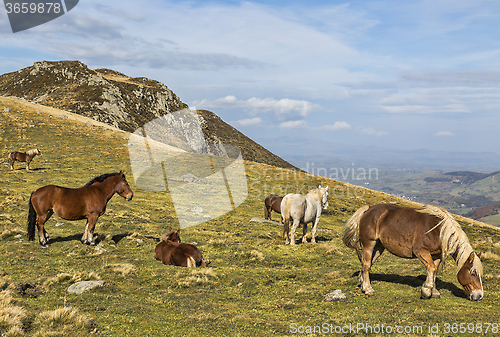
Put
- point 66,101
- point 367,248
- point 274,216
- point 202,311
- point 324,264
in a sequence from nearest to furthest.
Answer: point 202,311 → point 367,248 → point 324,264 → point 274,216 → point 66,101

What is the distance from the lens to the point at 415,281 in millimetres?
11805

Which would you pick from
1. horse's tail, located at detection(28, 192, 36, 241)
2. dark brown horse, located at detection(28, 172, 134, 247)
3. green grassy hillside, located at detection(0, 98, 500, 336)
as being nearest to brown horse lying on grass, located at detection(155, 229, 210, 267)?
green grassy hillside, located at detection(0, 98, 500, 336)

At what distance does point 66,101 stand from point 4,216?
74.2m

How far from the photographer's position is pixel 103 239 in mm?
17281

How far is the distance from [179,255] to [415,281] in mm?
9975

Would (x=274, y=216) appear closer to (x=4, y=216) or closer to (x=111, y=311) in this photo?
(x=4, y=216)

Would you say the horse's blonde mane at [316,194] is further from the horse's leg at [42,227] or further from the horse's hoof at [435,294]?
the horse's leg at [42,227]

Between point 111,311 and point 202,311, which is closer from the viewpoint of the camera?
point 111,311

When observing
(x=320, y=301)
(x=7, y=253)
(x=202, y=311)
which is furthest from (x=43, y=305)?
(x=320, y=301)

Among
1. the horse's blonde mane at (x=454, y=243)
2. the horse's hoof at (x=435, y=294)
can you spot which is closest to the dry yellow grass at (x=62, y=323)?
the horse's hoof at (x=435, y=294)

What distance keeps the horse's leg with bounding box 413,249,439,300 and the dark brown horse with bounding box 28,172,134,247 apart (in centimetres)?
1324

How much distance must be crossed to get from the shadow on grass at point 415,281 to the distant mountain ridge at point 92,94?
78.7 meters

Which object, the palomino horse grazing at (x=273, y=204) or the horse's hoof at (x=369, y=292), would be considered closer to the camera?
the horse's hoof at (x=369, y=292)

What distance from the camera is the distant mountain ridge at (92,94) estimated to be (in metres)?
82.6
